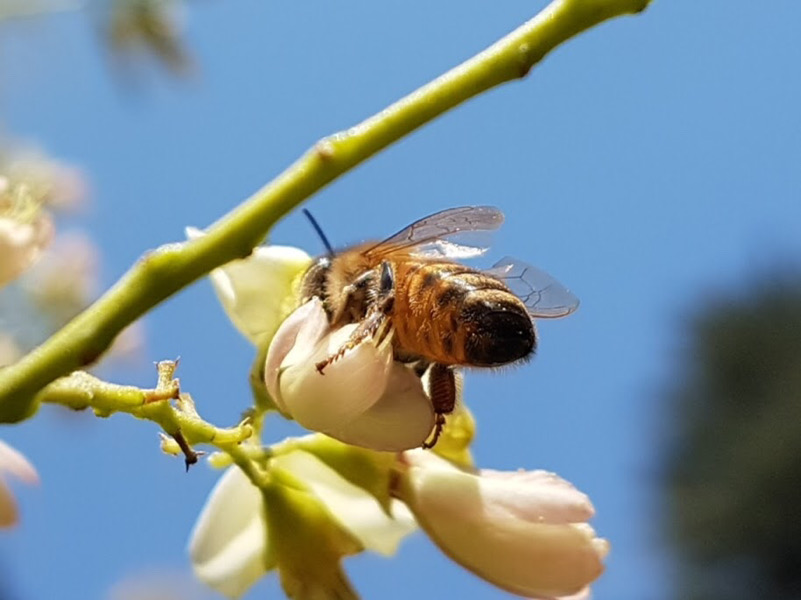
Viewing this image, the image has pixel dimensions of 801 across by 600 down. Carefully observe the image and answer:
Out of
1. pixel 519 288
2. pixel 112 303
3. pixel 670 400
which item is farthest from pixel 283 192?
pixel 670 400

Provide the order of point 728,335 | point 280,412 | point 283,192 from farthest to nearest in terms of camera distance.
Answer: point 728,335 < point 280,412 < point 283,192

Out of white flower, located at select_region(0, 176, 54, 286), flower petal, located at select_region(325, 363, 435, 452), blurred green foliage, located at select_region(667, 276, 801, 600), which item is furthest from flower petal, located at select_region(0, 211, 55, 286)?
blurred green foliage, located at select_region(667, 276, 801, 600)

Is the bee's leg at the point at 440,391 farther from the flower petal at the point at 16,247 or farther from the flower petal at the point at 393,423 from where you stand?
the flower petal at the point at 16,247

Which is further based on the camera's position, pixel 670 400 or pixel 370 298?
pixel 670 400

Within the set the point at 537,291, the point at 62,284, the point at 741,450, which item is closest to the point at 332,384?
the point at 537,291

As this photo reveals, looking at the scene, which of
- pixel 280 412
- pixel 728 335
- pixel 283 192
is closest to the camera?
pixel 283 192

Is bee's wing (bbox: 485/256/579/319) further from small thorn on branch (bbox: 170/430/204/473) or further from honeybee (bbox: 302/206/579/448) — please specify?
small thorn on branch (bbox: 170/430/204/473)

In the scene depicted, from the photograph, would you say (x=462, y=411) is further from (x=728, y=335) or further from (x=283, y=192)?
(x=728, y=335)

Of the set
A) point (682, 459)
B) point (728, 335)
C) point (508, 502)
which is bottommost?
point (508, 502)
